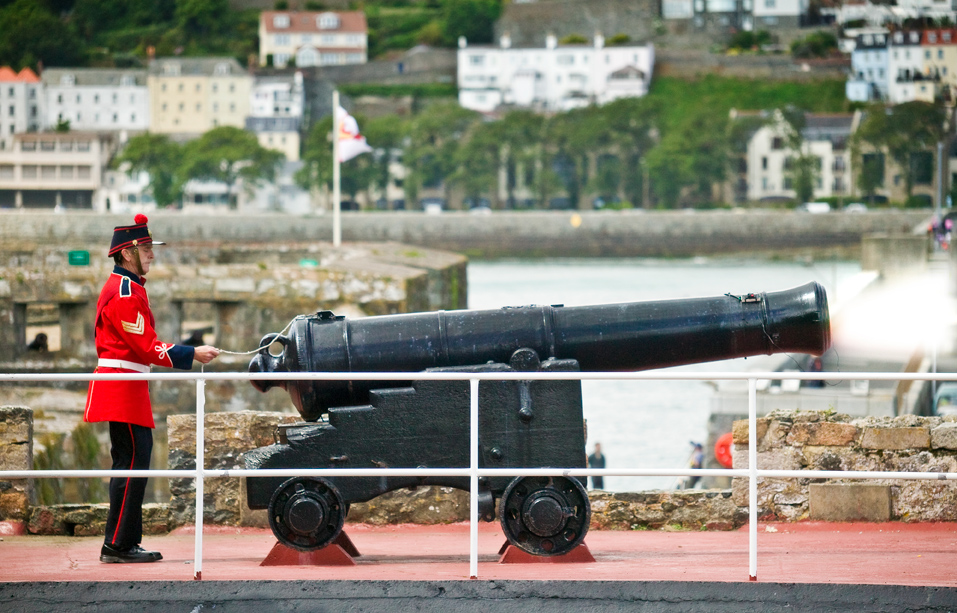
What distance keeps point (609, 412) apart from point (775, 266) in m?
53.1

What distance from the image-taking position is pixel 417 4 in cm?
19262

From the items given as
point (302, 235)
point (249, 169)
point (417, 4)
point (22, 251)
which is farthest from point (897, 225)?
point (417, 4)

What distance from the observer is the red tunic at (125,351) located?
5.09 meters

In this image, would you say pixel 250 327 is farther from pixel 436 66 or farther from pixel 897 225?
pixel 436 66

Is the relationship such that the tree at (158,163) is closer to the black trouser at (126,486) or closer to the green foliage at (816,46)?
the green foliage at (816,46)

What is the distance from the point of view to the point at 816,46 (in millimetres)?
160500

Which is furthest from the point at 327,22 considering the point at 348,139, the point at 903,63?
the point at 348,139

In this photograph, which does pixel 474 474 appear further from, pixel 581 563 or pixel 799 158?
pixel 799 158

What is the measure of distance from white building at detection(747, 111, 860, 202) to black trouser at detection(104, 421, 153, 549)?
11633cm

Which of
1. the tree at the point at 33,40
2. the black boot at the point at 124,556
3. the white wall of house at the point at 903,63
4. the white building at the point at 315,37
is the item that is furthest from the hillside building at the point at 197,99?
the black boot at the point at 124,556

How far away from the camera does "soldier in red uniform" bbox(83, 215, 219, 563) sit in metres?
5.10

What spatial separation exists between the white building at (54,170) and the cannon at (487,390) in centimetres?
12460

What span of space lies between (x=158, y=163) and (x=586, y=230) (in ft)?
169

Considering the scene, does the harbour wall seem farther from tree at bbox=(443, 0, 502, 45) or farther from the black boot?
the black boot
